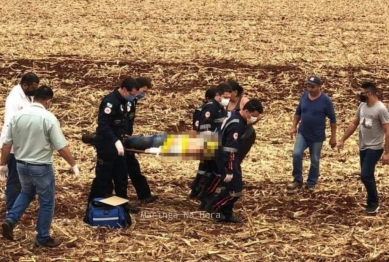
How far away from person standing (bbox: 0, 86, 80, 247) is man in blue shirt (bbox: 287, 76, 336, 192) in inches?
171

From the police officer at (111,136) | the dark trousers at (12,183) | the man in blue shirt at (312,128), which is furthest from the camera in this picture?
the man in blue shirt at (312,128)

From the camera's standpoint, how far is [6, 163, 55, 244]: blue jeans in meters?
8.24

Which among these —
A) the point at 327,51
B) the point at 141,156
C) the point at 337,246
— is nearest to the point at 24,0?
the point at 327,51

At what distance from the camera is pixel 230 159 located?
30.3ft

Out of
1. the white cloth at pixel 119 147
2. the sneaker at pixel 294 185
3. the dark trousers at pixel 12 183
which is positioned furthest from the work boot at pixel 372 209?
the dark trousers at pixel 12 183

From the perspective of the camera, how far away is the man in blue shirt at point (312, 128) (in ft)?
36.4

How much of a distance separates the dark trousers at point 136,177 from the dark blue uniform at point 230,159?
1.39m

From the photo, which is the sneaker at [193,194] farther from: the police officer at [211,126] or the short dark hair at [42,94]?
the short dark hair at [42,94]

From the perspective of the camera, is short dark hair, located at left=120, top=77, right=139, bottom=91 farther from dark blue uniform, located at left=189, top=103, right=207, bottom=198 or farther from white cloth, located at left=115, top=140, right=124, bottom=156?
dark blue uniform, located at left=189, top=103, right=207, bottom=198

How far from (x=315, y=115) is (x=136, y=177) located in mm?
3116

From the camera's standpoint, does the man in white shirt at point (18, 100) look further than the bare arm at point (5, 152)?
Yes

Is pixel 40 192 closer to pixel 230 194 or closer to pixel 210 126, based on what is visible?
pixel 230 194

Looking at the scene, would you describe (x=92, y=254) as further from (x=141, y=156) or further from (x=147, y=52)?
(x=147, y=52)

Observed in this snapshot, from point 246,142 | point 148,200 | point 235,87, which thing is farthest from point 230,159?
point 148,200
